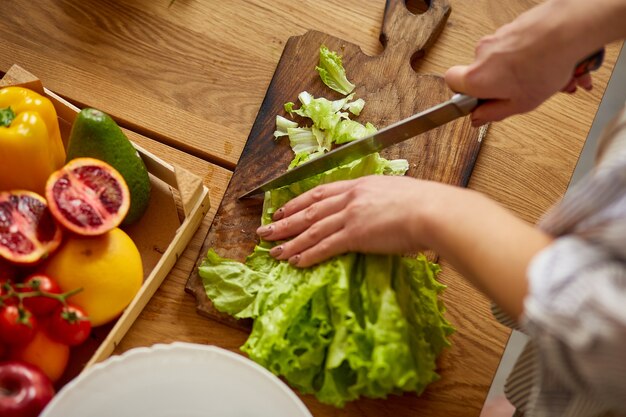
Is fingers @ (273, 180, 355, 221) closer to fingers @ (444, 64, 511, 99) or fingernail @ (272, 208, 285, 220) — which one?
fingernail @ (272, 208, 285, 220)

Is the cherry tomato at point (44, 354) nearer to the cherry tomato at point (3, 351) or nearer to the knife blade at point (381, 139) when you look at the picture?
the cherry tomato at point (3, 351)

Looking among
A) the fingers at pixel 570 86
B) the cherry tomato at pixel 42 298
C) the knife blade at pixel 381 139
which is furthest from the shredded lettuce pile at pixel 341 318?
the fingers at pixel 570 86

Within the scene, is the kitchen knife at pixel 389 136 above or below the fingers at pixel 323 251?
above

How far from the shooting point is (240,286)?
42.0 inches

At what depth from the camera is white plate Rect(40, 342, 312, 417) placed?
86cm

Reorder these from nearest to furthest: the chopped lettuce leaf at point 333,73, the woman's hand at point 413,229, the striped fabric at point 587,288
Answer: the striped fabric at point 587,288, the woman's hand at point 413,229, the chopped lettuce leaf at point 333,73

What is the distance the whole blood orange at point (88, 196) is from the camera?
3.18 ft

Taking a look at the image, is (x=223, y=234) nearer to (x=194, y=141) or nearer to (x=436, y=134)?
(x=194, y=141)

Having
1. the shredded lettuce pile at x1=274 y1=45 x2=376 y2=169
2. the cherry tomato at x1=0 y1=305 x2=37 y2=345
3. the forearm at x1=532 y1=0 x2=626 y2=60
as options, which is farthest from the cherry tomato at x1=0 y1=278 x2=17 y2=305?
the forearm at x1=532 y1=0 x2=626 y2=60

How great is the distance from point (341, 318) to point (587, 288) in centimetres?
37

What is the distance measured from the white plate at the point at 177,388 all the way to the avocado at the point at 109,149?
0.96 feet

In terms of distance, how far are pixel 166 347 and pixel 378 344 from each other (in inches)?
11.4

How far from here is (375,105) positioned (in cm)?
122

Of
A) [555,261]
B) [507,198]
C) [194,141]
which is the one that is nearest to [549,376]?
[555,261]
